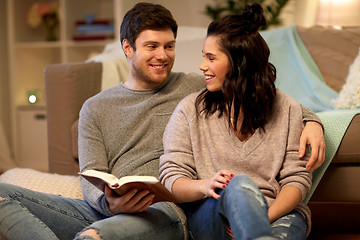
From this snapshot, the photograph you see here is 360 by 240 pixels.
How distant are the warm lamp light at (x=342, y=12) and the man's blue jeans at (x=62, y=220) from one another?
201 cm

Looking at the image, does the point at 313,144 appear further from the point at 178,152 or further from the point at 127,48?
the point at 127,48

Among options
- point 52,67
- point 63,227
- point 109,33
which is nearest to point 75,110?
point 52,67

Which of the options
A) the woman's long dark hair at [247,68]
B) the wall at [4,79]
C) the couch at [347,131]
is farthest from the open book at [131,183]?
the wall at [4,79]

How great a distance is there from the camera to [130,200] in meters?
1.25

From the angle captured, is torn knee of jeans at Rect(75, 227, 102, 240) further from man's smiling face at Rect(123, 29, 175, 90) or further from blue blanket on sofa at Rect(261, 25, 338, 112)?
blue blanket on sofa at Rect(261, 25, 338, 112)

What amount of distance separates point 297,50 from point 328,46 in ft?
0.49

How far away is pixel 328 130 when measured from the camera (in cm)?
171

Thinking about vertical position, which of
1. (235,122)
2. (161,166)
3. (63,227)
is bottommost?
(63,227)

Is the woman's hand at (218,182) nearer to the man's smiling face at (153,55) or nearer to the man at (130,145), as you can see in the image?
the man at (130,145)

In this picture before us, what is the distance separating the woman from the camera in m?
1.30

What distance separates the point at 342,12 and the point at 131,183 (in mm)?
2199

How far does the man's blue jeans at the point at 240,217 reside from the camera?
3.38 ft

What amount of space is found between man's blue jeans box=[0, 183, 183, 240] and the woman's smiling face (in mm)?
362

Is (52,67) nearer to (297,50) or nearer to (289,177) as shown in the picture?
(297,50)
